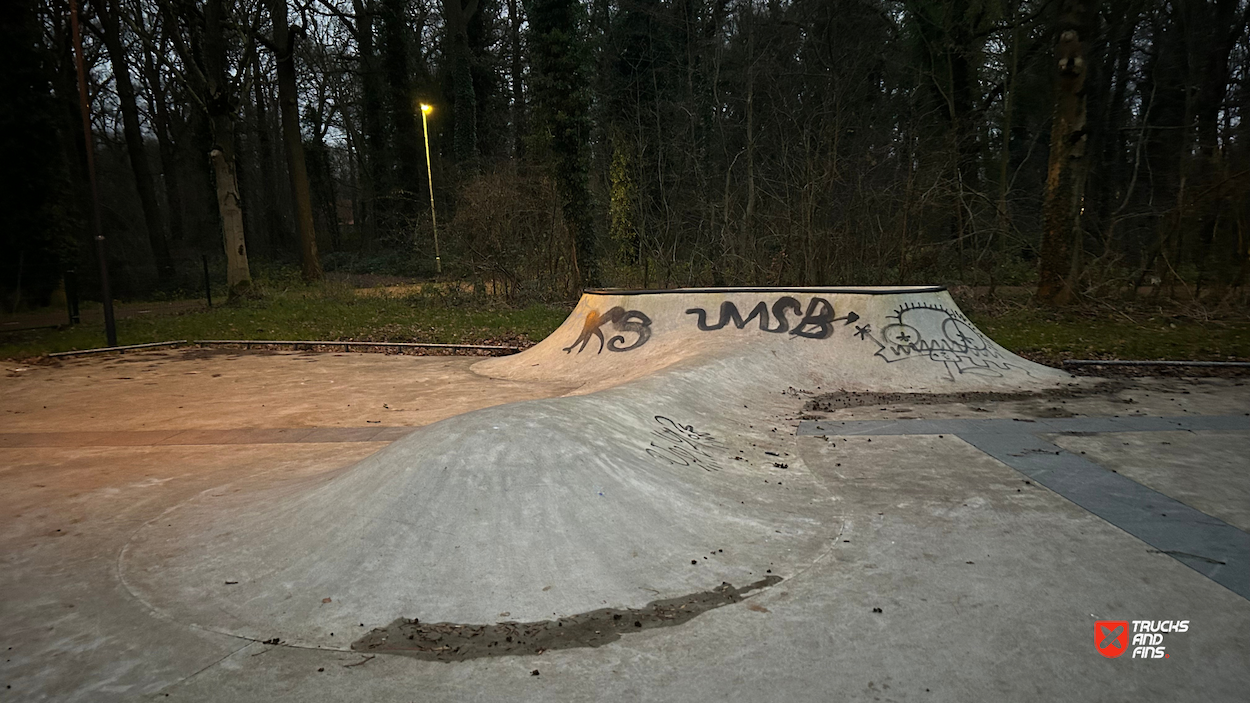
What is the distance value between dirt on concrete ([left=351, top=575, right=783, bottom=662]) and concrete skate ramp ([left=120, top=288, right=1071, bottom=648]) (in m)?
0.07

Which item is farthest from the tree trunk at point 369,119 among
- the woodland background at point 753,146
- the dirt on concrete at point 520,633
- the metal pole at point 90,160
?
the dirt on concrete at point 520,633

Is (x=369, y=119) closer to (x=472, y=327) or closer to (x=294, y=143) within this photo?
(x=294, y=143)

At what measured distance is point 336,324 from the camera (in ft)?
51.0

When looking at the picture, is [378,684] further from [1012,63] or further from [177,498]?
[1012,63]

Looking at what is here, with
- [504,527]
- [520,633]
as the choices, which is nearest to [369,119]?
[504,527]

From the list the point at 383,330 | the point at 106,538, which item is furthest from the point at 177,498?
the point at 383,330

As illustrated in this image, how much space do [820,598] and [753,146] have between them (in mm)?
16990

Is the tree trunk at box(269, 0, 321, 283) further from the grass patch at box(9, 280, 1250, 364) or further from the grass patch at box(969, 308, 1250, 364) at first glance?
the grass patch at box(969, 308, 1250, 364)

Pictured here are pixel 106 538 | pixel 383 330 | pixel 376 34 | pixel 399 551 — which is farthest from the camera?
pixel 376 34

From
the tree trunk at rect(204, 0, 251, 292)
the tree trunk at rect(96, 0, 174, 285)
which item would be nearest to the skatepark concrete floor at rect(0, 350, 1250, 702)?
the tree trunk at rect(204, 0, 251, 292)

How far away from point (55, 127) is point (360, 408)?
18.9 meters

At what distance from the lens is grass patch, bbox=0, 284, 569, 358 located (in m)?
13.8

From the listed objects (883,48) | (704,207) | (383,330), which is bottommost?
(383,330)

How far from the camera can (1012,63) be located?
65.1 ft
